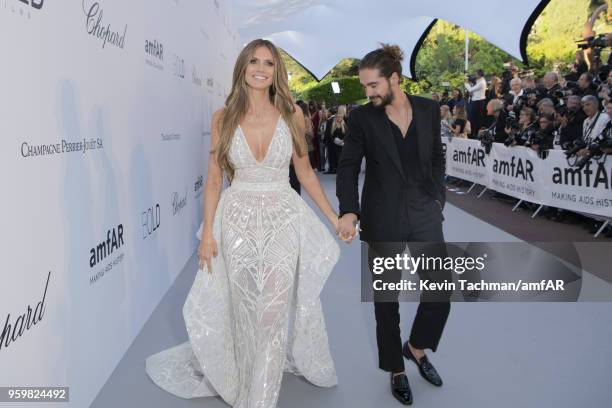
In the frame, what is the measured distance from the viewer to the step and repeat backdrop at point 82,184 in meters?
2.45

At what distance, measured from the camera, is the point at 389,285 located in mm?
3285

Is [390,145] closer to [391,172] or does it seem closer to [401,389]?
[391,172]

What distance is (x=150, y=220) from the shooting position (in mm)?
4664

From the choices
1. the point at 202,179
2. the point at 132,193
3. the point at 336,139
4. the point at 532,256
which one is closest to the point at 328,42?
the point at 336,139

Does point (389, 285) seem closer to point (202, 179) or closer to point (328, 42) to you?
point (202, 179)

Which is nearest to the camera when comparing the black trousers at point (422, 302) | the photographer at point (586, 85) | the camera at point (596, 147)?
the black trousers at point (422, 302)

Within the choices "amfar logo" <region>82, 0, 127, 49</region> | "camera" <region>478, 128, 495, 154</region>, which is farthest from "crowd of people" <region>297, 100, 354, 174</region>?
"amfar logo" <region>82, 0, 127, 49</region>

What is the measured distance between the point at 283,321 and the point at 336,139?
12.7 m

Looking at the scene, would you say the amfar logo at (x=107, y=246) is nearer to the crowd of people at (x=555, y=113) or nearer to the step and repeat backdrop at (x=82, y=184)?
the step and repeat backdrop at (x=82, y=184)

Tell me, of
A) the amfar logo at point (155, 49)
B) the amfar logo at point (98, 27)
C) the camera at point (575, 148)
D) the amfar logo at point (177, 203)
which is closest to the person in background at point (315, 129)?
the camera at point (575, 148)

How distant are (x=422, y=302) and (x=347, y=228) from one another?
653 millimetres

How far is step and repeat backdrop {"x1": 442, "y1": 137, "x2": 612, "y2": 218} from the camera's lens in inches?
277

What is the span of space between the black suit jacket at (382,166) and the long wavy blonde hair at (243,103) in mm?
303

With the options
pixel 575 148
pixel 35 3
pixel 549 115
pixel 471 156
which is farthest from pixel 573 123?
pixel 35 3
